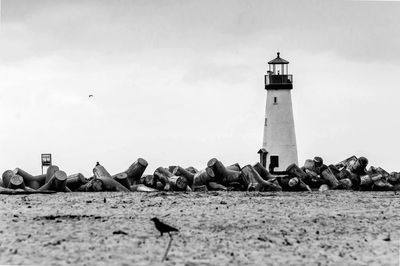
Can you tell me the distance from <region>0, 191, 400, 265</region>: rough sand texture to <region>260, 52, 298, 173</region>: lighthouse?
17.0 m

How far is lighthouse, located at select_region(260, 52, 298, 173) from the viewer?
1290 inches

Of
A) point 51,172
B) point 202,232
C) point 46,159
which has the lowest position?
point 202,232

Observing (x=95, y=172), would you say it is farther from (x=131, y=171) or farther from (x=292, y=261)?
Result: (x=292, y=261)

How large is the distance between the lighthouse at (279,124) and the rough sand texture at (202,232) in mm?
16960

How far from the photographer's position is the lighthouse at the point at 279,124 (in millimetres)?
32756

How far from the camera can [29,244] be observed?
9906 mm

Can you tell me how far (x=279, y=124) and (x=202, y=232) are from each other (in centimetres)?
2261

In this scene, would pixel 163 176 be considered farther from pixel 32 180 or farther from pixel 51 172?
pixel 32 180

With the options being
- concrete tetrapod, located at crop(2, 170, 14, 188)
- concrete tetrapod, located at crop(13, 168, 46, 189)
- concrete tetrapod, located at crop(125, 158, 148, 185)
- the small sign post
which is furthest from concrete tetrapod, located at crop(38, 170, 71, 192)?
the small sign post

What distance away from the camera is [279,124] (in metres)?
33.3

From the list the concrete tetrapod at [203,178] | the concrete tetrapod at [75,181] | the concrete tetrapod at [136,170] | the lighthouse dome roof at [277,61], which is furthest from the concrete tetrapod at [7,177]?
the lighthouse dome roof at [277,61]

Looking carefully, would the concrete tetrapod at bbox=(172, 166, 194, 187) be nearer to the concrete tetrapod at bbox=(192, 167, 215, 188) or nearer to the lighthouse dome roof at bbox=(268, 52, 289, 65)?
the concrete tetrapod at bbox=(192, 167, 215, 188)

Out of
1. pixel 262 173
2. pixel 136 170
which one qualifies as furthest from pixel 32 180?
pixel 262 173

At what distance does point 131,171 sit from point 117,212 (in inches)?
311
